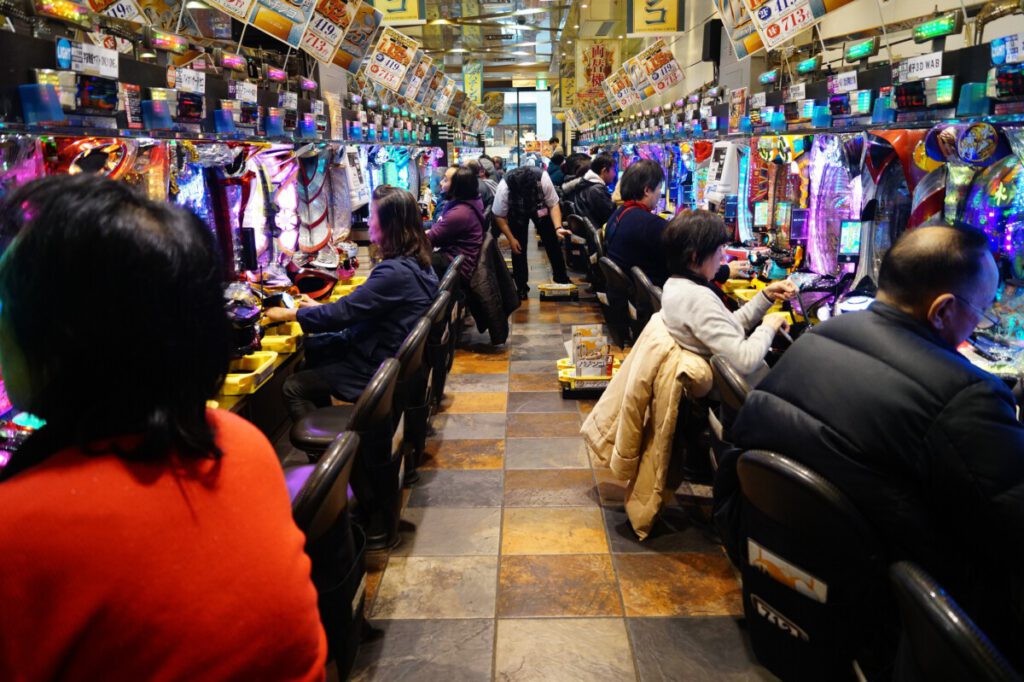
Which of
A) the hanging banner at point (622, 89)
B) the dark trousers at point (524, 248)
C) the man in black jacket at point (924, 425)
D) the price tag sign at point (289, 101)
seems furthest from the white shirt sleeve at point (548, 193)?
the man in black jacket at point (924, 425)

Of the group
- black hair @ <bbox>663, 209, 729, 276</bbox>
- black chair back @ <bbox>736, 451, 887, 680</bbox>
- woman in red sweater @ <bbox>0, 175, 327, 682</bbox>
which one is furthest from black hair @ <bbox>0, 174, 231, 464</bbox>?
black hair @ <bbox>663, 209, 729, 276</bbox>

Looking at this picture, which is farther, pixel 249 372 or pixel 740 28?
pixel 740 28

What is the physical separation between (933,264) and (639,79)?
8523 mm

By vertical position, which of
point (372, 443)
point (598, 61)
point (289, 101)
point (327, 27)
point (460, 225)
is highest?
point (598, 61)

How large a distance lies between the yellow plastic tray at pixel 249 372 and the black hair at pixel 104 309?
1721mm

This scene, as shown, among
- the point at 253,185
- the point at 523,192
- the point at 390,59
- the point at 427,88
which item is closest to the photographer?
the point at 253,185

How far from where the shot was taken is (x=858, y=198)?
3.62 meters

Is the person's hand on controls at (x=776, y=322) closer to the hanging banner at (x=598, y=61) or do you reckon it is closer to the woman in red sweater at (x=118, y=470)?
the woman in red sweater at (x=118, y=470)

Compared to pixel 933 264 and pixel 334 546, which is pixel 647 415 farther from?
pixel 334 546

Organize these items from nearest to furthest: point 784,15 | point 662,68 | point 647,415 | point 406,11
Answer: point 647,415 < point 784,15 < point 406,11 < point 662,68

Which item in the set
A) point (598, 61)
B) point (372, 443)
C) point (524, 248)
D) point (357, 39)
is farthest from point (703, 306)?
point (598, 61)

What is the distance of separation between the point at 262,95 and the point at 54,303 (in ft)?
13.0

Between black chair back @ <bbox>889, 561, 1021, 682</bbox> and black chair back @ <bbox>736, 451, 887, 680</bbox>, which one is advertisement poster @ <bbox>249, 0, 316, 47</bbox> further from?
black chair back @ <bbox>889, 561, 1021, 682</bbox>

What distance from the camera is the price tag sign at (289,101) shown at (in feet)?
15.3
